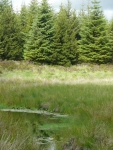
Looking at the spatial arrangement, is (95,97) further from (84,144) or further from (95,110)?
(84,144)

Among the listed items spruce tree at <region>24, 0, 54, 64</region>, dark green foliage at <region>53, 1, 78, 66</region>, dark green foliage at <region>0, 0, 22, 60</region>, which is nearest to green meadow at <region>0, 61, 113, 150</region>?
spruce tree at <region>24, 0, 54, 64</region>

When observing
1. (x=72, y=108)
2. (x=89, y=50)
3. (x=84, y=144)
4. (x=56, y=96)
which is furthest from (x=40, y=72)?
(x=84, y=144)

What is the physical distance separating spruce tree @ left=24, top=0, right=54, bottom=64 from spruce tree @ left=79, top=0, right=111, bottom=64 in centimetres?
387

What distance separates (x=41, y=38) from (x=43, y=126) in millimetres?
29097

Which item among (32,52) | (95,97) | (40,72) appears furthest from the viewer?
(32,52)

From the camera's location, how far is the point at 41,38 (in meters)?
37.6

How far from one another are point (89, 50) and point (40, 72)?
11.8m

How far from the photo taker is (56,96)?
13.3 m

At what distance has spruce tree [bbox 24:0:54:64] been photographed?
123ft

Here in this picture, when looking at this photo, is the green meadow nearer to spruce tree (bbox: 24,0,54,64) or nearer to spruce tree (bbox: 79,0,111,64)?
spruce tree (bbox: 24,0,54,64)

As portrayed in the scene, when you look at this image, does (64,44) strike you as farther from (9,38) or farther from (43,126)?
(43,126)

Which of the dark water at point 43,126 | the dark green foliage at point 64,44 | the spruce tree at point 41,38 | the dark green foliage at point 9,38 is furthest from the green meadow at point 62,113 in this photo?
the dark green foliage at point 9,38

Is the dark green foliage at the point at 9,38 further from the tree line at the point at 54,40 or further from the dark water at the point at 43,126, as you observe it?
the dark water at the point at 43,126

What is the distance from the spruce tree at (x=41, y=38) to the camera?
37500 mm
